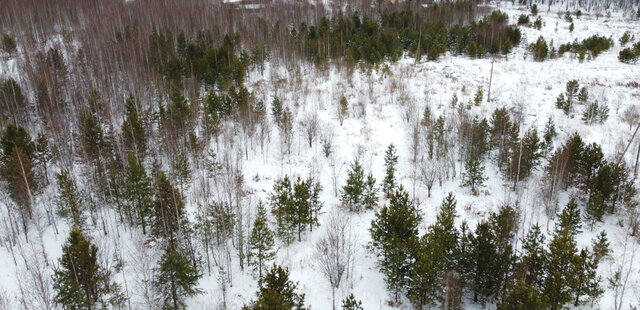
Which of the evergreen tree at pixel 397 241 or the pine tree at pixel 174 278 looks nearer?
the pine tree at pixel 174 278

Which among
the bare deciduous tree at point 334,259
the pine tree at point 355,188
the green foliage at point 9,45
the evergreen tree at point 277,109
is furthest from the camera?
the green foliage at point 9,45

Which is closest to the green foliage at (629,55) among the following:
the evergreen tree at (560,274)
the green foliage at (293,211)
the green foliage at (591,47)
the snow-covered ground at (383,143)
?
the snow-covered ground at (383,143)

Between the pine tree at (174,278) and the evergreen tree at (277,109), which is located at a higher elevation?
the evergreen tree at (277,109)

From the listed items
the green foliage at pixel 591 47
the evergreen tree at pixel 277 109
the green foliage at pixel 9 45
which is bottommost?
the evergreen tree at pixel 277 109

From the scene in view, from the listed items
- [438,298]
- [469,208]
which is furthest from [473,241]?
[469,208]

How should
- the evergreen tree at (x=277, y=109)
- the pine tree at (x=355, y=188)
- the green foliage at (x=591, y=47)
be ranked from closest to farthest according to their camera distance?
the pine tree at (x=355, y=188) → the evergreen tree at (x=277, y=109) → the green foliage at (x=591, y=47)

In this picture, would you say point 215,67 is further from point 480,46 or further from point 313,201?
point 480,46

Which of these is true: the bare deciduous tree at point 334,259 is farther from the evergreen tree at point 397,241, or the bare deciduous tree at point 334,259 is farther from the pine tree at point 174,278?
the pine tree at point 174,278
